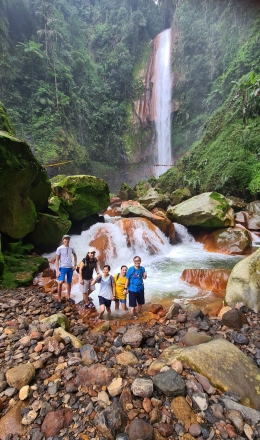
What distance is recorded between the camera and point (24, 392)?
8.73ft

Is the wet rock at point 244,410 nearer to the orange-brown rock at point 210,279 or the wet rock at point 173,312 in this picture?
the wet rock at point 173,312

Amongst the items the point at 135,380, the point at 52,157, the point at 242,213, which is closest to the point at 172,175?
the point at 242,213

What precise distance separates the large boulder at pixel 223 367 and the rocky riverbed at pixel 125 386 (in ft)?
0.04

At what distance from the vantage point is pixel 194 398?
269 cm

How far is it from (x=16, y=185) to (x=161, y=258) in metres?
6.91

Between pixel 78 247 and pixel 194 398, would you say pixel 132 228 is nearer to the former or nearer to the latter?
pixel 78 247

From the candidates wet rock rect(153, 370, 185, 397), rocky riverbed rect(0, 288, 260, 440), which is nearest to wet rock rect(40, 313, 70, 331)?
rocky riverbed rect(0, 288, 260, 440)

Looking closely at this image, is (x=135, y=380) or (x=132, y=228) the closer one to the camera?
(x=135, y=380)

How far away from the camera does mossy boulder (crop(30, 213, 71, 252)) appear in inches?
385

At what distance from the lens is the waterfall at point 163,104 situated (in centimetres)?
3528

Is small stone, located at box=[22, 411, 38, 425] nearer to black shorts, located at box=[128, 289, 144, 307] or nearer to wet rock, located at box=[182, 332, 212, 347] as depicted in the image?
wet rock, located at box=[182, 332, 212, 347]

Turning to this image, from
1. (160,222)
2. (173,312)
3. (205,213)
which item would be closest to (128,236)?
(160,222)

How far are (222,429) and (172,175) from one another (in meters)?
22.4

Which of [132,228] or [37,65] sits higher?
[37,65]
